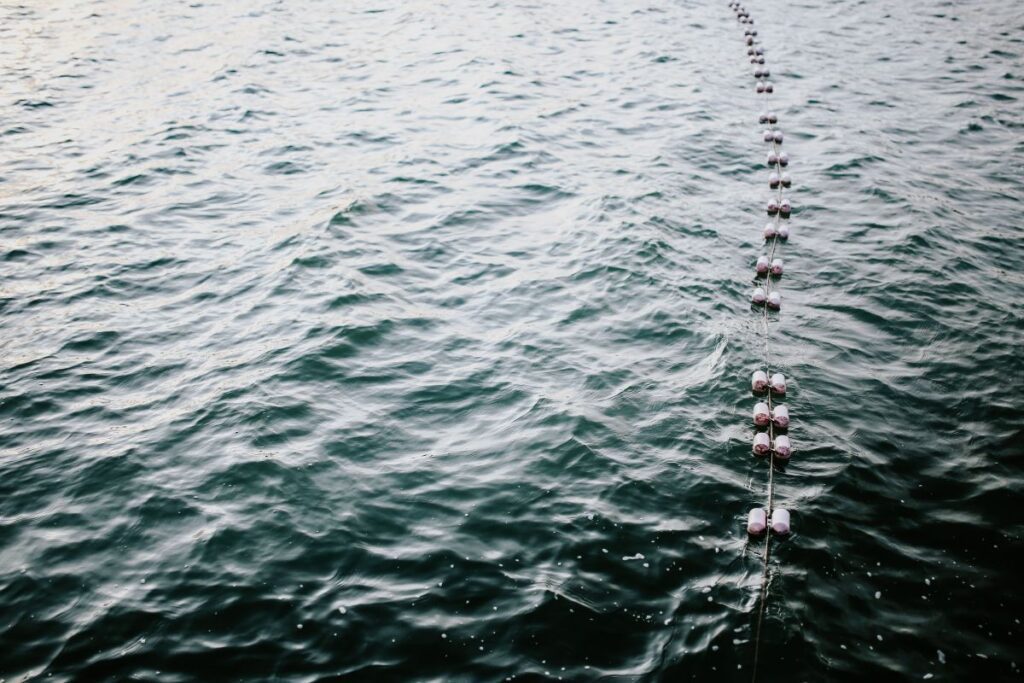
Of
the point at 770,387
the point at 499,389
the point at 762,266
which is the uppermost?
the point at 762,266

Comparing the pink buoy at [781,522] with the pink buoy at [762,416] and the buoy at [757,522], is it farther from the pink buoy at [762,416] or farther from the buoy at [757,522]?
the pink buoy at [762,416]

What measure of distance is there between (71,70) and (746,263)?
66.2 feet

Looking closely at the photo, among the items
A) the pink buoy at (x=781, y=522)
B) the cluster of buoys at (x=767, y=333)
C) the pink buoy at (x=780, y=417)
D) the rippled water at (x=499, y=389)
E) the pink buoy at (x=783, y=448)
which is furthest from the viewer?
the pink buoy at (x=780, y=417)

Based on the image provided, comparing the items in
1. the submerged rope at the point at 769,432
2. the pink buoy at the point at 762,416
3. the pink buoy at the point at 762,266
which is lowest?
the submerged rope at the point at 769,432

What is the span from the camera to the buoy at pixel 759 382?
28.9 feet

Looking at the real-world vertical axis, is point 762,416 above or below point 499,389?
above

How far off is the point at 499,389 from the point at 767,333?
3677mm

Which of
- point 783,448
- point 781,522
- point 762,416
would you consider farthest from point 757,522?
point 762,416

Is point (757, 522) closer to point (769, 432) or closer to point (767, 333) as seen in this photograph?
point (769, 432)

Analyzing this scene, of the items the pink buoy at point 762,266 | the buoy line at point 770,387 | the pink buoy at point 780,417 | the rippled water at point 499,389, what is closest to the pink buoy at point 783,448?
the buoy line at point 770,387

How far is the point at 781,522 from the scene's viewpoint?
686cm

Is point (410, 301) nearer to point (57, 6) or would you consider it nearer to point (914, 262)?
point (914, 262)

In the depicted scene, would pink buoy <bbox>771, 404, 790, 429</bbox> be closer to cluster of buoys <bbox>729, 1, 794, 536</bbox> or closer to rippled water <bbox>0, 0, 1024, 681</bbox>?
cluster of buoys <bbox>729, 1, 794, 536</bbox>

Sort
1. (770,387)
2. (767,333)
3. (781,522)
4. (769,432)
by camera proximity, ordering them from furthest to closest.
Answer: (767,333) < (770,387) < (769,432) < (781,522)
